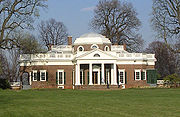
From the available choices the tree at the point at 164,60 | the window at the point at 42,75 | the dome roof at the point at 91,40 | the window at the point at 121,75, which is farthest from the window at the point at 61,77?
the tree at the point at 164,60

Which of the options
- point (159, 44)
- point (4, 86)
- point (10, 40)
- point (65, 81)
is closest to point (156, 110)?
point (10, 40)

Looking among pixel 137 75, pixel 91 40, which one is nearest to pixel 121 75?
pixel 137 75

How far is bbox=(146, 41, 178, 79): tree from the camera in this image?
7394 centimetres

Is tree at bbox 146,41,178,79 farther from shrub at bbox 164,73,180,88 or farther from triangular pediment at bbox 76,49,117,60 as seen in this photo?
triangular pediment at bbox 76,49,117,60

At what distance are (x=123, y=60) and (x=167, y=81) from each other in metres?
6.90

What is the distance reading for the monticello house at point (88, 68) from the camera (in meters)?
46.1

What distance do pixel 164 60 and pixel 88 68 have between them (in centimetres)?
3121

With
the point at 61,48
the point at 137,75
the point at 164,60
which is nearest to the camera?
the point at 137,75

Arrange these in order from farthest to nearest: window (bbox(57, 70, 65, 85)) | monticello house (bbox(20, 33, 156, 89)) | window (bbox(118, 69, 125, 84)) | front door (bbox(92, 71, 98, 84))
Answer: window (bbox(118, 69, 125, 84)) < front door (bbox(92, 71, 98, 84)) < window (bbox(57, 70, 65, 85)) < monticello house (bbox(20, 33, 156, 89))

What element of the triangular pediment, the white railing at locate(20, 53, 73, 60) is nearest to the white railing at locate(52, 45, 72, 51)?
the white railing at locate(20, 53, 73, 60)

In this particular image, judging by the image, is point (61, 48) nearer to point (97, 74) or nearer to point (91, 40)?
point (91, 40)

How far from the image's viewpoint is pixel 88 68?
47812mm

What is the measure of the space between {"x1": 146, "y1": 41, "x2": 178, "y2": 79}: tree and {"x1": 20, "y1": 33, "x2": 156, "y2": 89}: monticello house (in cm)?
2417

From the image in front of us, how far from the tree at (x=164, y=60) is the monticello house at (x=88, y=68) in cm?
2417
